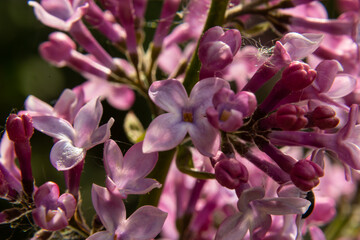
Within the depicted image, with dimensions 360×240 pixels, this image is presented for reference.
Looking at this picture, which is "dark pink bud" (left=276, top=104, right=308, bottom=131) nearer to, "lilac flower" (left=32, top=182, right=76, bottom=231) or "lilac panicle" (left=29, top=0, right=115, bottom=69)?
"lilac flower" (left=32, top=182, right=76, bottom=231)

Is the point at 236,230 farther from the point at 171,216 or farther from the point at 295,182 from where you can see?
the point at 171,216

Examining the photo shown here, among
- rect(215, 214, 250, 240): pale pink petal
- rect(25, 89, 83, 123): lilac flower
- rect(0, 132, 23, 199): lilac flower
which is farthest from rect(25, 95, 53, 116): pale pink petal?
rect(215, 214, 250, 240): pale pink petal

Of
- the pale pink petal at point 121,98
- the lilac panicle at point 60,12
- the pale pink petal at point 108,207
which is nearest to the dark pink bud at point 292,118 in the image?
the pale pink petal at point 108,207

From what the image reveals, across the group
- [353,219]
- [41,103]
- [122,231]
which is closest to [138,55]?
[41,103]

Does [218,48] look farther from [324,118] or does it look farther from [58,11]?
[58,11]

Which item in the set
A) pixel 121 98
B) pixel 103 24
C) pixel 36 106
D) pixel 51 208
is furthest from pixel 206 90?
pixel 121 98

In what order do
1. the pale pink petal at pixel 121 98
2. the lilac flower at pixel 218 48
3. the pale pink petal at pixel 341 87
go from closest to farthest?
the lilac flower at pixel 218 48, the pale pink petal at pixel 341 87, the pale pink petal at pixel 121 98

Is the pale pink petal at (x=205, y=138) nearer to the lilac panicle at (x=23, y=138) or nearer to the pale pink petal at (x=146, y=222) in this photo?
the pale pink petal at (x=146, y=222)
